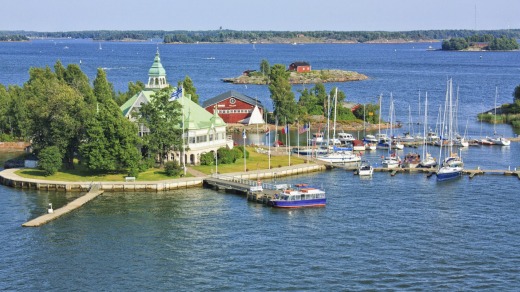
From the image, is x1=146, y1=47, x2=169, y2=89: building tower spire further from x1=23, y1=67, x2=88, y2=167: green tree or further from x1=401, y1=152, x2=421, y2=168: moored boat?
x1=401, y1=152, x2=421, y2=168: moored boat

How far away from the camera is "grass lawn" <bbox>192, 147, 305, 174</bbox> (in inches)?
3885

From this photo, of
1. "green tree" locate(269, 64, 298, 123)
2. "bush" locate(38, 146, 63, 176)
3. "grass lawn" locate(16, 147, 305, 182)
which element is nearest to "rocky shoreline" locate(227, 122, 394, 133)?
"green tree" locate(269, 64, 298, 123)

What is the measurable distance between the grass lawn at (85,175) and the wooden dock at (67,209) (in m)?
3.94

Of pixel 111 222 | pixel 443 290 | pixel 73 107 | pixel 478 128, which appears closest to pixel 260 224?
pixel 111 222

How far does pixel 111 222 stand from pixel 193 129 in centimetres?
2616

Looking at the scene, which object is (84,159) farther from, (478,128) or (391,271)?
(478,128)

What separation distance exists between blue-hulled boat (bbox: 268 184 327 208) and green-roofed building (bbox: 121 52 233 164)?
18.3 meters

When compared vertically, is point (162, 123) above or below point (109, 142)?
above

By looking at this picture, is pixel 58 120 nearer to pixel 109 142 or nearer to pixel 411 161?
pixel 109 142

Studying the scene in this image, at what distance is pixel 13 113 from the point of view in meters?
123

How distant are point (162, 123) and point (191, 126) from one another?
14.7 feet

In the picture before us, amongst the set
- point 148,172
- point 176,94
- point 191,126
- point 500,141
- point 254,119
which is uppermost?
point 176,94

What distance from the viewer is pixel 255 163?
103125 mm

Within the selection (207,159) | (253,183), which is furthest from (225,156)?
(253,183)
